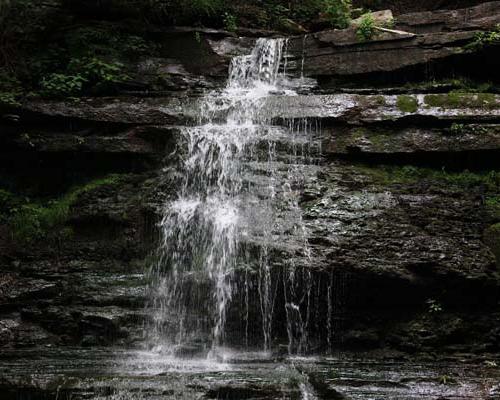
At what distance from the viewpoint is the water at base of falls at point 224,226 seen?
22.8 feet

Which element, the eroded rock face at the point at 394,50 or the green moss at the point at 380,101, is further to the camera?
the eroded rock face at the point at 394,50

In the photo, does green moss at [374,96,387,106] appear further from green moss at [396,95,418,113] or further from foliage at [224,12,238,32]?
Answer: foliage at [224,12,238,32]

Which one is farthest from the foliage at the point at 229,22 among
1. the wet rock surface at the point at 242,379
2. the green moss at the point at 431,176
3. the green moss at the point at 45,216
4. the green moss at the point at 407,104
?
the wet rock surface at the point at 242,379

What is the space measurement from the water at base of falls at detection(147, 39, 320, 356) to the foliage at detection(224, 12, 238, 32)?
2.31 m

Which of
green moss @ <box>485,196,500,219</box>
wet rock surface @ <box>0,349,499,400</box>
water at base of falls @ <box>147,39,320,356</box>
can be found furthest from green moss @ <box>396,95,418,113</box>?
wet rock surface @ <box>0,349,499,400</box>

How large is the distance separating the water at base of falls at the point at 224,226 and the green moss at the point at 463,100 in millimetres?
1997

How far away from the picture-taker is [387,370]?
5.76 metres

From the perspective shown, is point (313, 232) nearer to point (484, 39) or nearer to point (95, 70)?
point (484, 39)

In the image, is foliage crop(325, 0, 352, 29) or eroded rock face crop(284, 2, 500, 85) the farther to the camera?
foliage crop(325, 0, 352, 29)

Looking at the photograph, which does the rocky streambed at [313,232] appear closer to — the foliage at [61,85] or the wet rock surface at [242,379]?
the wet rock surface at [242,379]

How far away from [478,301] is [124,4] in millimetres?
8422

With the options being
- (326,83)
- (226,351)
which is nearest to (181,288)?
(226,351)

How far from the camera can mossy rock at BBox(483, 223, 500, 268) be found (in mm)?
7262

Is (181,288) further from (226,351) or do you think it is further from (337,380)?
(337,380)
